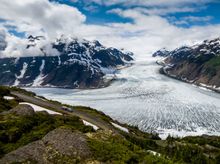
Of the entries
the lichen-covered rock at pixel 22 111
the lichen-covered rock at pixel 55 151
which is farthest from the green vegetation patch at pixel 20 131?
the lichen-covered rock at pixel 22 111

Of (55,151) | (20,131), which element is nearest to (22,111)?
(20,131)

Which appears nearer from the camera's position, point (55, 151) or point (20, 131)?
point (55, 151)

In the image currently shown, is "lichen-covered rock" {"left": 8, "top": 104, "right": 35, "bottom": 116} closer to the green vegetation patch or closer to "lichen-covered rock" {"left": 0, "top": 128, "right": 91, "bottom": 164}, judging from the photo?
the green vegetation patch

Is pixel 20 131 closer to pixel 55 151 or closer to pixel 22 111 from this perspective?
pixel 55 151

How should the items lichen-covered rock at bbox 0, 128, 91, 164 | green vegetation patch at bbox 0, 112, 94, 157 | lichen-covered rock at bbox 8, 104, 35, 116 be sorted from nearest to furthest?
lichen-covered rock at bbox 0, 128, 91, 164
green vegetation patch at bbox 0, 112, 94, 157
lichen-covered rock at bbox 8, 104, 35, 116

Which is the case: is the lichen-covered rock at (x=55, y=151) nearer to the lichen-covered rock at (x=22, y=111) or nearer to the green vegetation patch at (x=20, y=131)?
the green vegetation patch at (x=20, y=131)

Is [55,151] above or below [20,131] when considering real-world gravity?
above

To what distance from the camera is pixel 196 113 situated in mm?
188750

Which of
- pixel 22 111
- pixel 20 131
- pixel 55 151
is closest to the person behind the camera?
pixel 55 151

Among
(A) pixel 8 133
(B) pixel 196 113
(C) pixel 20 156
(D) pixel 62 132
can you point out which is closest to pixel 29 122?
(A) pixel 8 133

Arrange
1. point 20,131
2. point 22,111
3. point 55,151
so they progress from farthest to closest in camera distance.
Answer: point 22,111, point 20,131, point 55,151

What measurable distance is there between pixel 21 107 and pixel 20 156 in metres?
24.0

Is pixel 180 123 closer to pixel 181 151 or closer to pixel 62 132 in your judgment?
pixel 181 151

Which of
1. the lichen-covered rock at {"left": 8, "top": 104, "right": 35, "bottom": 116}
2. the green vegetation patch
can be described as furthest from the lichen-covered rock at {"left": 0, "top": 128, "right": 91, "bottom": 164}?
the lichen-covered rock at {"left": 8, "top": 104, "right": 35, "bottom": 116}
